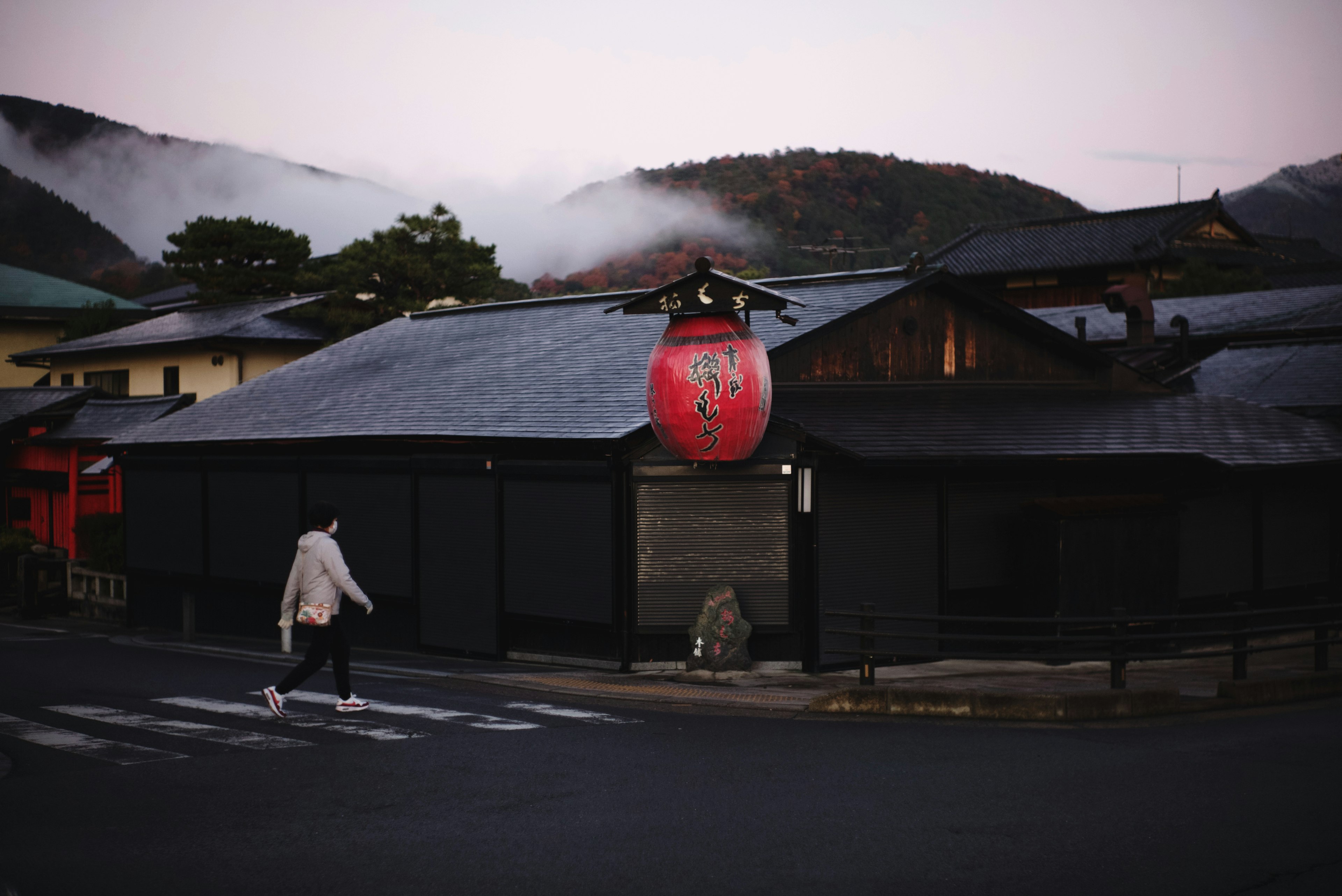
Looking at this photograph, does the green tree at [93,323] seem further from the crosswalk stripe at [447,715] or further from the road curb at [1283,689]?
the road curb at [1283,689]

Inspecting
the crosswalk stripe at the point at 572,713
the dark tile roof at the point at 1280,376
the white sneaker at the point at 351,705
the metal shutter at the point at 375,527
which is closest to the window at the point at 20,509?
the metal shutter at the point at 375,527

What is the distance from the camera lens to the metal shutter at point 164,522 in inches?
862

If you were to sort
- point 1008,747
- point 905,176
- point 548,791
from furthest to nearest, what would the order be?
point 905,176 < point 1008,747 < point 548,791

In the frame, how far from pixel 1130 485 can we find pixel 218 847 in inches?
576

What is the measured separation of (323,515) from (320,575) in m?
0.58

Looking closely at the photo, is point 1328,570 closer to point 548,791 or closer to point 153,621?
point 548,791

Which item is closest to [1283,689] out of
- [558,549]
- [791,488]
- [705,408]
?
[791,488]

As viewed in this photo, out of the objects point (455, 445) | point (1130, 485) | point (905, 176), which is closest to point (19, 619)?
point (455, 445)

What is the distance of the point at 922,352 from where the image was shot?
17906 mm

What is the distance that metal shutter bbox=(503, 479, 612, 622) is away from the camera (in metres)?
14.9

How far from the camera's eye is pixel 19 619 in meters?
27.8

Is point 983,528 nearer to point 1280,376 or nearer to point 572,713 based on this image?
point 572,713

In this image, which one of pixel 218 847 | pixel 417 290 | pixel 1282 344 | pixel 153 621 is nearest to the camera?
pixel 218 847

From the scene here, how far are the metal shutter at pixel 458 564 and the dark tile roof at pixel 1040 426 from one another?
4.65 metres
